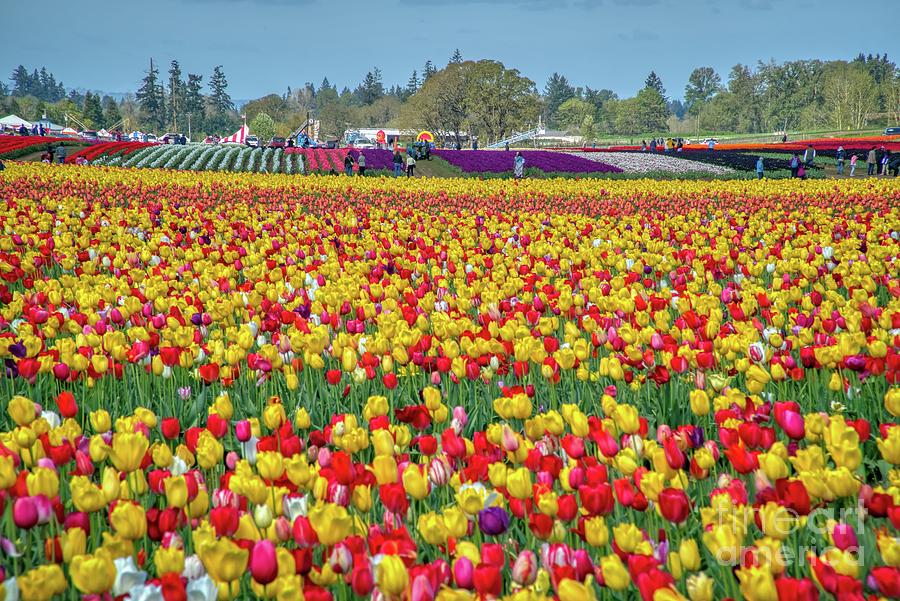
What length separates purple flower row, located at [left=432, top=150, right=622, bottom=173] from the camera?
106 ft

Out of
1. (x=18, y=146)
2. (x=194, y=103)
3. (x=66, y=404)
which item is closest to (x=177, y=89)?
(x=194, y=103)

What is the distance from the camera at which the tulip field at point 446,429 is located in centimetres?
210

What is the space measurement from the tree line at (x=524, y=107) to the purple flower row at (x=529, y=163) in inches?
1356

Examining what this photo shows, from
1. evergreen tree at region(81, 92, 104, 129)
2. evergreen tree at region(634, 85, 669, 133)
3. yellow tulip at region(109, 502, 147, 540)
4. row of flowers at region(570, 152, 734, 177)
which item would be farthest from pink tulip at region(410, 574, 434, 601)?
evergreen tree at region(634, 85, 669, 133)

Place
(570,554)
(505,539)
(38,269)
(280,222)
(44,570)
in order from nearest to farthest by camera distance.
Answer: (44,570)
(570,554)
(505,539)
(38,269)
(280,222)

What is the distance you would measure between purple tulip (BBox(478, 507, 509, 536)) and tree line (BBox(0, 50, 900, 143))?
7043 centimetres

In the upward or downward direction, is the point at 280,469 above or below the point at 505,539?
above

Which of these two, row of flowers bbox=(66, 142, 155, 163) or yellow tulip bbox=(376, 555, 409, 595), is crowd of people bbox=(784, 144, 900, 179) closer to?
row of flowers bbox=(66, 142, 155, 163)

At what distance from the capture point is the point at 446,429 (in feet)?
11.6

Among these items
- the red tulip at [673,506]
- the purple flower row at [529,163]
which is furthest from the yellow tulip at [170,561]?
the purple flower row at [529,163]

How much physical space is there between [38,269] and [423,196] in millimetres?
9501

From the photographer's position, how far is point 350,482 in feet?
8.32

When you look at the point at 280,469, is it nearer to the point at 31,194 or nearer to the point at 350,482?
the point at 350,482

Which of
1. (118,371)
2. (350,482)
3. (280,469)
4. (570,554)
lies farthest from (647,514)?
(118,371)
